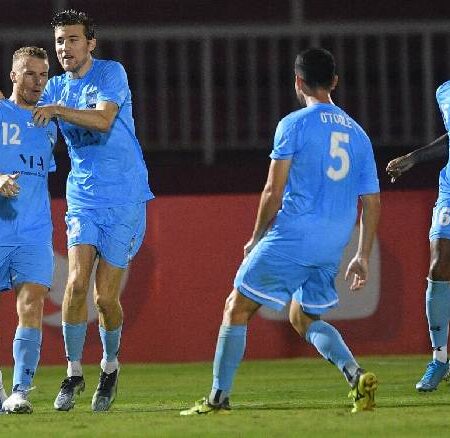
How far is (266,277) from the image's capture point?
7520mm

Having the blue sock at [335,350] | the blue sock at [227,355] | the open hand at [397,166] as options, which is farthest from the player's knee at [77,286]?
the open hand at [397,166]

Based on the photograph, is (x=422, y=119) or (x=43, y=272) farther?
(x=422, y=119)

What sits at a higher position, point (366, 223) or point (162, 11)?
point (162, 11)

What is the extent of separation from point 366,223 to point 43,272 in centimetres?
187

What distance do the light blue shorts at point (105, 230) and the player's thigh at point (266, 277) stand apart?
119cm

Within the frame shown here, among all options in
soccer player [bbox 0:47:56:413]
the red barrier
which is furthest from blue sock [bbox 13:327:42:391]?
the red barrier

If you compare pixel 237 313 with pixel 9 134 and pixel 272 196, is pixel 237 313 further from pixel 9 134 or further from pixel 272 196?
pixel 9 134

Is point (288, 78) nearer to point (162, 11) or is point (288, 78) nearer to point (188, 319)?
point (162, 11)

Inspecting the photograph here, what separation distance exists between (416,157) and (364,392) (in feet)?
8.28

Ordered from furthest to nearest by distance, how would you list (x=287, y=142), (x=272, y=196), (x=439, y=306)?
(x=439, y=306) → (x=287, y=142) → (x=272, y=196)

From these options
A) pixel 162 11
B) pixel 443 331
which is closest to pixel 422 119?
pixel 162 11

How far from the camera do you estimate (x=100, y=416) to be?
7.91m

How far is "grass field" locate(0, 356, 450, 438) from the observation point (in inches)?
274

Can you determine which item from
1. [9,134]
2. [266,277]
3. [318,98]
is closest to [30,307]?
[9,134]
